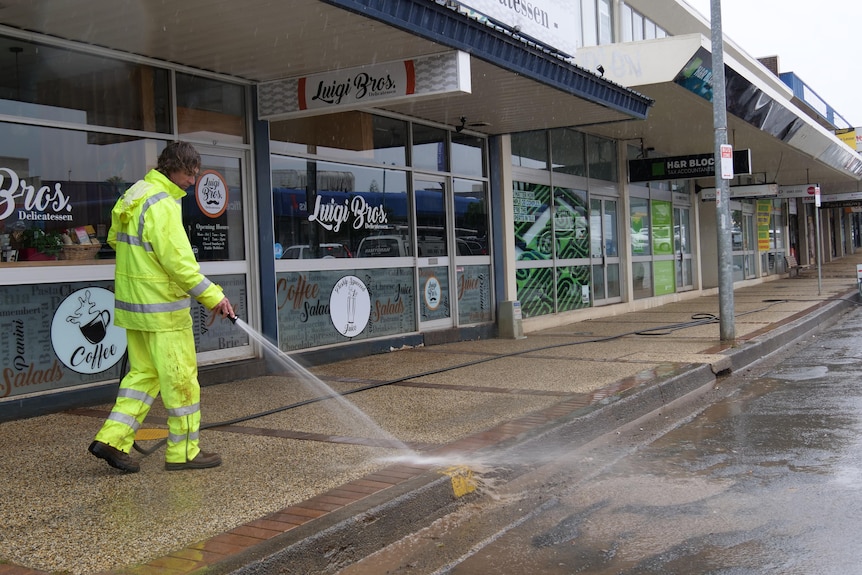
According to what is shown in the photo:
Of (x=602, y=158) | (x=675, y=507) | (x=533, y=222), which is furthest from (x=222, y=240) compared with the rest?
(x=602, y=158)

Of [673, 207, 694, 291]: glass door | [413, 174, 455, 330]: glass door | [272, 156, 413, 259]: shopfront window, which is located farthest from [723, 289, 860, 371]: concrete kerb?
[272, 156, 413, 259]: shopfront window

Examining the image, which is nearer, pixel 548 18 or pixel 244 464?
pixel 244 464

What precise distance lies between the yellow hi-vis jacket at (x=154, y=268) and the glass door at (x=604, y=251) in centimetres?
1311

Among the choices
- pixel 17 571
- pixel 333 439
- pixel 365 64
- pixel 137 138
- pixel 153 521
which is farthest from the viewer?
pixel 365 64

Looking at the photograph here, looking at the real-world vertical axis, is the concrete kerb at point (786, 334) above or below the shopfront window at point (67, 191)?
below

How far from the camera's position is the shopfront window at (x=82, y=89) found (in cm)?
736

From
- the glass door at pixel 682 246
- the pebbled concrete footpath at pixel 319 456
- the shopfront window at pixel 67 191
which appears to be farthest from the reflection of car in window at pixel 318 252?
the glass door at pixel 682 246

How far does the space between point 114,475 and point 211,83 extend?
5.20 metres

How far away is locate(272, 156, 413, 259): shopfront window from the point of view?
10109 mm

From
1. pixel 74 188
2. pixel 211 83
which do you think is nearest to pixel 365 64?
pixel 211 83

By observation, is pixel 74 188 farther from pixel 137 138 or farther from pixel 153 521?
pixel 153 521

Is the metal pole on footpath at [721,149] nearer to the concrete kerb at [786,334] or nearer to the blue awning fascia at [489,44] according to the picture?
the concrete kerb at [786,334]

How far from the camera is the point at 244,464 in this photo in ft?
18.4

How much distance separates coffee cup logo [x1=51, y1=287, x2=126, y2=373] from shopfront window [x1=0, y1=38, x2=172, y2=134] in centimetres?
154
